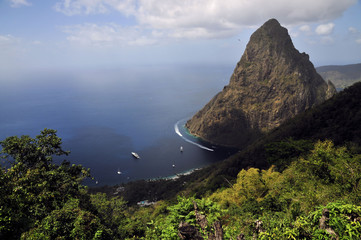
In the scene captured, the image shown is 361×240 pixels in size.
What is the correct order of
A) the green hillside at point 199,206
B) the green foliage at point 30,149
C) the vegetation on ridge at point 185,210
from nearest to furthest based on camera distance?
1. the vegetation on ridge at point 185,210
2. the green hillside at point 199,206
3. the green foliage at point 30,149

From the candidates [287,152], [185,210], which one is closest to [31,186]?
[185,210]

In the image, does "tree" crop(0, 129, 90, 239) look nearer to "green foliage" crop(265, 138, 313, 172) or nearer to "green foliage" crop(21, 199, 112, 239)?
"green foliage" crop(21, 199, 112, 239)

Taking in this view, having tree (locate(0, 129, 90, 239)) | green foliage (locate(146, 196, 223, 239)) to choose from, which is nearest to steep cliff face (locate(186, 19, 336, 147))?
tree (locate(0, 129, 90, 239))

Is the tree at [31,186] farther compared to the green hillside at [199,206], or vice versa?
the tree at [31,186]

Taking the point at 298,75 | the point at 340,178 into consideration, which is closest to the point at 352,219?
the point at 340,178

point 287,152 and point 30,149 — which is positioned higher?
point 30,149

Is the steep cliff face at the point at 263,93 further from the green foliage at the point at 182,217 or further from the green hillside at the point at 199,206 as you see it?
the green foliage at the point at 182,217

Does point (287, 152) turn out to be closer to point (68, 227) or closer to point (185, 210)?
point (185, 210)

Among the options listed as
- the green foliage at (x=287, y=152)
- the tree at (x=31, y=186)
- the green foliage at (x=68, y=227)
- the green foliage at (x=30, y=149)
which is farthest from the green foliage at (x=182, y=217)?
the green foliage at (x=287, y=152)

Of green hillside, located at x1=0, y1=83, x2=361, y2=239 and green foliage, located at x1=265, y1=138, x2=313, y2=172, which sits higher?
green hillside, located at x1=0, y1=83, x2=361, y2=239
